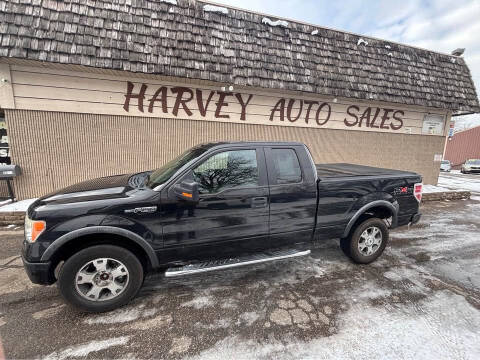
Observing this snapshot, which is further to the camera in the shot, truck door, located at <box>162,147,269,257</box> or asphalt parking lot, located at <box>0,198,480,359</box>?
truck door, located at <box>162,147,269,257</box>

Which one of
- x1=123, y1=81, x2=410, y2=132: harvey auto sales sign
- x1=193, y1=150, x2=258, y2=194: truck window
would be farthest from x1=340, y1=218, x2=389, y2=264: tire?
x1=123, y1=81, x2=410, y2=132: harvey auto sales sign

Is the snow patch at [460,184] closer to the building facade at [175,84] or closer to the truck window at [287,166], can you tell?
the building facade at [175,84]

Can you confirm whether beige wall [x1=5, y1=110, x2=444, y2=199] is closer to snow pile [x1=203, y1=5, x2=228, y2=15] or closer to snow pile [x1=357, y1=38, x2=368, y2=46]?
snow pile [x1=203, y1=5, x2=228, y2=15]

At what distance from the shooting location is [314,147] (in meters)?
7.54

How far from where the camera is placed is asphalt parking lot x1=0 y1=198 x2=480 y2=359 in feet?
6.70

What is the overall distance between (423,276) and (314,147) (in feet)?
16.2

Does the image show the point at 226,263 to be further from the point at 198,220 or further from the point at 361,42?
the point at 361,42

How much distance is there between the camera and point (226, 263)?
2783 mm

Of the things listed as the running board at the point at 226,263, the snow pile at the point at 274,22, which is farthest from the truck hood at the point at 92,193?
the snow pile at the point at 274,22

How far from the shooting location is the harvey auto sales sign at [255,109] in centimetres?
591

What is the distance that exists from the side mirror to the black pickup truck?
1 cm

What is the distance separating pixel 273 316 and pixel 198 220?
1.32 metres

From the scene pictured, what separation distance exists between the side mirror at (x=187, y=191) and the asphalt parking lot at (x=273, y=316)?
126cm

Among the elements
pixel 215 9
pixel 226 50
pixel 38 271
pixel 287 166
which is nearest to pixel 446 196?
pixel 287 166
